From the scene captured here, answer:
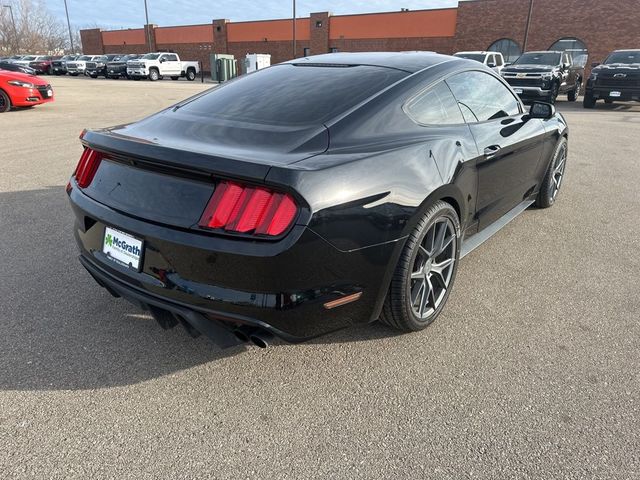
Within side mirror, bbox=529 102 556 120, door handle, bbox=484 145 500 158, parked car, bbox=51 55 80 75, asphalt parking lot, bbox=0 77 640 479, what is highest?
side mirror, bbox=529 102 556 120

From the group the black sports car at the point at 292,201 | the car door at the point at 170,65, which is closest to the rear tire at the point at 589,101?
the black sports car at the point at 292,201

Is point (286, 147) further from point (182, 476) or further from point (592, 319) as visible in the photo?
point (592, 319)

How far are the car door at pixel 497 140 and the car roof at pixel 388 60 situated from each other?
0.22 m

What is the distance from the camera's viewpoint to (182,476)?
1902 millimetres

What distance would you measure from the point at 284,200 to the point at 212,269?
1.47 ft

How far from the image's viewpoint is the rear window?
2.67 meters

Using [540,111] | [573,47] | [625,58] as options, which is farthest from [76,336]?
[573,47]

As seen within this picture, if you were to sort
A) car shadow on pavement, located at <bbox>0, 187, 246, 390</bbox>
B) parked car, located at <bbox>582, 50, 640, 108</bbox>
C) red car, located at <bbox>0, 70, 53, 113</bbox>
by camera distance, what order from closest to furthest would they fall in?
1. car shadow on pavement, located at <bbox>0, 187, 246, 390</bbox>
2. red car, located at <bbox>0, 70, 53, 113</bbox>
3. parked car, located at <bbox>582, 50, 640, 108</bbox>

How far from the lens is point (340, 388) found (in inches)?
96.0

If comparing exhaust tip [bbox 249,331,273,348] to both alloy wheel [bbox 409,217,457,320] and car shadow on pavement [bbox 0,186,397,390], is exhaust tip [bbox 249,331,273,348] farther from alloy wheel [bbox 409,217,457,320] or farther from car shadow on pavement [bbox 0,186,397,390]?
alloy wheel [bbox 409,217,457,320]

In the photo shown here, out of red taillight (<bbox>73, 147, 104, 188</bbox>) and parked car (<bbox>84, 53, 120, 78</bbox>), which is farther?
parked car (<bbox>84, 53, 120, 78</bbox>)

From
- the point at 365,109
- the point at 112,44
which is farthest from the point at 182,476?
the point at 112,44

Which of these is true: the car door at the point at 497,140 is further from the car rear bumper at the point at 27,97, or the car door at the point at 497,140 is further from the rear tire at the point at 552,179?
the car rear bumper at the point at 27,97

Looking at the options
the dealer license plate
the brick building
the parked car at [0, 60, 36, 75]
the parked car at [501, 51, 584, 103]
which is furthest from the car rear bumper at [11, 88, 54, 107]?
the brick building
